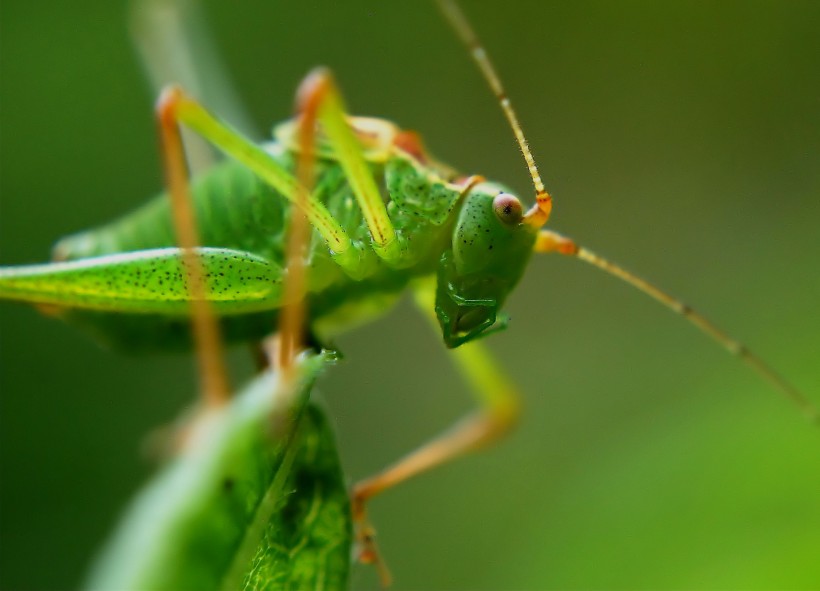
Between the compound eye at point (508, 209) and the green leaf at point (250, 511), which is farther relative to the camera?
the compound eye at point (508, 209)

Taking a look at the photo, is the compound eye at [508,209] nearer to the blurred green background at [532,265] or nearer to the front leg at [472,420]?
the front leg at [472,420]

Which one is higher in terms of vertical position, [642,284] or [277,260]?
[277,260]

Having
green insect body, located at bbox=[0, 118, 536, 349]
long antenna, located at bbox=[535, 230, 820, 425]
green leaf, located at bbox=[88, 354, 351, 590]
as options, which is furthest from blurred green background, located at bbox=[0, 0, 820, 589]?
green leaf, located at bbox=[88, 354, 351, 590]

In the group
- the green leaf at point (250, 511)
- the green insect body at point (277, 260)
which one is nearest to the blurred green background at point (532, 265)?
the green insect body at point (277, 260)

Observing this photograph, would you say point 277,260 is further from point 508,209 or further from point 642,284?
point 642,284

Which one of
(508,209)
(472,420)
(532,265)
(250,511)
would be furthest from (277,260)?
(532,265)

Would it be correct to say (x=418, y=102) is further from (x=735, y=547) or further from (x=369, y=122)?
(x=735, y=547)

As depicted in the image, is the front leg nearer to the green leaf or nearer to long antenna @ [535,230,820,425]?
long antenna @ [535,230,820,425]
